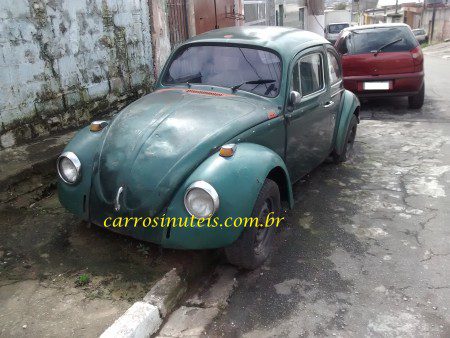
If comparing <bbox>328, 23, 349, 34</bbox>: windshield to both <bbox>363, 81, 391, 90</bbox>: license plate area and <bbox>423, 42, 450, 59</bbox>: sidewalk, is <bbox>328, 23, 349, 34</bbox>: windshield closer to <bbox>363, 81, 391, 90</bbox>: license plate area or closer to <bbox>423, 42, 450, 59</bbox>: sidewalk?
<bbox>423, 42, 450, 59</bbox>: sidewalk

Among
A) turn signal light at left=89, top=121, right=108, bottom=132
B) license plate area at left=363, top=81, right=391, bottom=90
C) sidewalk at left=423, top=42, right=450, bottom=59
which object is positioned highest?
turn signal light at left=89, top=121, right=108, bottom=132

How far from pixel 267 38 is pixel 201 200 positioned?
6.44 feet

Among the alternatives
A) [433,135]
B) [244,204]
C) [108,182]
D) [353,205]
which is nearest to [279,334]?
[244,204]

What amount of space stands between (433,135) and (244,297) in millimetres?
4887

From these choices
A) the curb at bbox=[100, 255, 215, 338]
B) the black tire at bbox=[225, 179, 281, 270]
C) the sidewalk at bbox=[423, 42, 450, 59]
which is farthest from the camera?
the sidewalk at bbox=[423, 42, 450, 59]

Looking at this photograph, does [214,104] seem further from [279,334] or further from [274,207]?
[279,334]

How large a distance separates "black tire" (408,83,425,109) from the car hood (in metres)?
5.48

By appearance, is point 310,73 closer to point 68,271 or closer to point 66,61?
point 68,271

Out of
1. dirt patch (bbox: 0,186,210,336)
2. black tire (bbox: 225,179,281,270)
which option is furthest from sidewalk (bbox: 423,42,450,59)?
dirt patch (bbox: 0,186,210,336)

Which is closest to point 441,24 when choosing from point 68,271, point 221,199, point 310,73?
point 310,73

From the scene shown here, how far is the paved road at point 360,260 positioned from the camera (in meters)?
2.77

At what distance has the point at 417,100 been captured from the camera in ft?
26.4

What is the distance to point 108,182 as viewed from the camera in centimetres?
301

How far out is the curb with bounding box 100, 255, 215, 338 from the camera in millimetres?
2482
